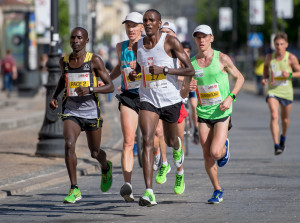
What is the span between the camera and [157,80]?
28.6 ft

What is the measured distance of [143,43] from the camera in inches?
345

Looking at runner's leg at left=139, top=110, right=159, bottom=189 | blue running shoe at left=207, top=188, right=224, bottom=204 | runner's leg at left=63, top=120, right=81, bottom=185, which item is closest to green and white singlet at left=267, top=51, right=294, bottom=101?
blue running shoe at left=207, top=188, right=224, bottom=204

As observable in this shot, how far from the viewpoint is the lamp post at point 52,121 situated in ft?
45.9

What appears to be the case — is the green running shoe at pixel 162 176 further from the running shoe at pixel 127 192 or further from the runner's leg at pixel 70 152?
the running shoe at pixel 127 192

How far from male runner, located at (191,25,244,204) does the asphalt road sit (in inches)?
20.0

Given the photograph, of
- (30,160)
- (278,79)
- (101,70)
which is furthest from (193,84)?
(278,79)

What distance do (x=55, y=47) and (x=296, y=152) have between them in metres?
4.18

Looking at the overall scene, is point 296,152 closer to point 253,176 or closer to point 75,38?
point 253,176

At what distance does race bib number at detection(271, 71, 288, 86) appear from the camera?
47.3 feet

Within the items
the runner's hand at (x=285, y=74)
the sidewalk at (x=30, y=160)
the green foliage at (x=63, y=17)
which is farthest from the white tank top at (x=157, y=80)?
the green foliage at (x=63, y=17)

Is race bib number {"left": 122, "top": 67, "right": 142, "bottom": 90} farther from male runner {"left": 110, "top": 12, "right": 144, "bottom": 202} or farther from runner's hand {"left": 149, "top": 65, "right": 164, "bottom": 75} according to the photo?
runner's hand {"left": 149, "top": 65, "right": 164, "bottom": 75}

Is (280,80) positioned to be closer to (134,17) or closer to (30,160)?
(30,160)

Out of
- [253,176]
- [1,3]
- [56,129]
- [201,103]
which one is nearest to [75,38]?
[201,103]

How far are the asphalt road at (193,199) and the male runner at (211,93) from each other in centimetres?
51
